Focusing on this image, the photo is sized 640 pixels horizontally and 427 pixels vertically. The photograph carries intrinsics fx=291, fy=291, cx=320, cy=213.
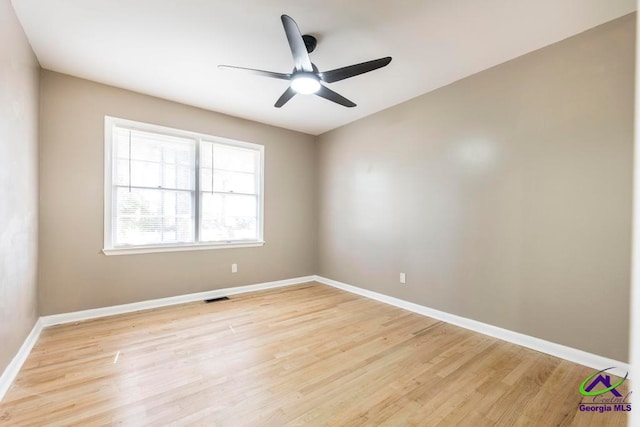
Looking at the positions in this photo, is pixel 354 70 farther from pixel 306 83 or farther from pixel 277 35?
pixel 277 35

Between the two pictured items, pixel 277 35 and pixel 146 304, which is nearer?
pixel 277 35

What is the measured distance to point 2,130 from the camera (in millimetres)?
2029

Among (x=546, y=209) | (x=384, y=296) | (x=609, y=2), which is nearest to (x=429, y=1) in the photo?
(x=609, y=2)

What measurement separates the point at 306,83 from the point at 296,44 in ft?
1.36

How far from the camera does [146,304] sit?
11.9 ft

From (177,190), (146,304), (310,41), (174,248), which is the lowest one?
(146,304)

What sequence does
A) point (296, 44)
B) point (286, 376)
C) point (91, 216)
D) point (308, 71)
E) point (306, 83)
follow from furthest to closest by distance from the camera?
point (91, 216) < point (306, 83) < point (308, 71) < point (286, 376) < point (296, 44)

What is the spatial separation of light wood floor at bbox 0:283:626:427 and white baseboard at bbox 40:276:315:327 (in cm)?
13

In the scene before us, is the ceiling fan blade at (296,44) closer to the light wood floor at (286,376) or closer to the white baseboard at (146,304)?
the light wood floor at (286,376)

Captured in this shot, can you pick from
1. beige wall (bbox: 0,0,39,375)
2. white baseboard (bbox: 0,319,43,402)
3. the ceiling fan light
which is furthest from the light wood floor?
the ceiling fan light

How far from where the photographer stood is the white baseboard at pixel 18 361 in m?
2.00

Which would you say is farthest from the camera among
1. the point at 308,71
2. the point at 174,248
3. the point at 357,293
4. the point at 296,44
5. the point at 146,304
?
the point at 357,293

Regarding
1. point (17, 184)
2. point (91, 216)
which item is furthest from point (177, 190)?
point (17, 184)

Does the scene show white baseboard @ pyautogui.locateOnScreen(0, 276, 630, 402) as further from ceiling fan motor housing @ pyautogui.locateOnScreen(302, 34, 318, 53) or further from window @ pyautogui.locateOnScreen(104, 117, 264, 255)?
ceiling fan motor housing @ pyautogui.locateOnScreen(302, 34, 318, 53)
